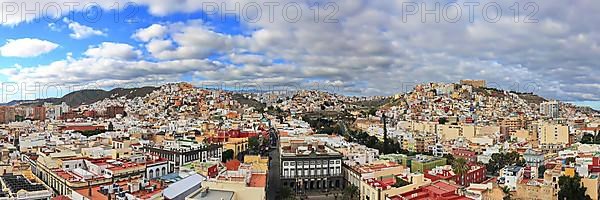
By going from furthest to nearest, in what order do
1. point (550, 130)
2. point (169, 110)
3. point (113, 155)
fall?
point (169, 110), point (550, 130), point (113, 155)

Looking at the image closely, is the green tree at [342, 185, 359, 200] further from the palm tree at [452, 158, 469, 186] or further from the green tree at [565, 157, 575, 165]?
the green tree at [565, 157, 575, 165]

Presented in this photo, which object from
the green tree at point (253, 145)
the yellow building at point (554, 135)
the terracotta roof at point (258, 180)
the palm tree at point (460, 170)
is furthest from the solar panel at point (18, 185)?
the yellow building at point (554, 135)

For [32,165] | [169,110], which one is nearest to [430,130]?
[32,165]

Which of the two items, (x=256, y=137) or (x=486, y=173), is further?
(x=256, y=137)

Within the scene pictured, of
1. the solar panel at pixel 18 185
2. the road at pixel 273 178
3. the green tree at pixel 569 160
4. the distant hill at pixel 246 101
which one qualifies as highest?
the distant hill at pixel 246 101

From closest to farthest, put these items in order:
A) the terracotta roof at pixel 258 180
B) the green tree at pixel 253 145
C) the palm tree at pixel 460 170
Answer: the terracotta roof at pixel 258 180 → the palm tree at pixel 460 170 → the green tree at pixel 253 145

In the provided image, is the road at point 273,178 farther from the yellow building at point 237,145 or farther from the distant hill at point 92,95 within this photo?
the distant hill at point 92,95

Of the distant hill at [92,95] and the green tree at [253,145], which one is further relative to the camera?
the distant hill at [92,95]

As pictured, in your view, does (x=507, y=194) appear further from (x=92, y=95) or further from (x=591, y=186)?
(x=92, y=95)

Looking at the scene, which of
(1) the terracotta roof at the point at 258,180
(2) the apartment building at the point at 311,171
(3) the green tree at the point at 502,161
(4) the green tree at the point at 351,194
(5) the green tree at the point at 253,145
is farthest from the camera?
(5) the green tree at the point at 253,145

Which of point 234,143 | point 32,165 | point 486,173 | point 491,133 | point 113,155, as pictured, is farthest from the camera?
point 491,133

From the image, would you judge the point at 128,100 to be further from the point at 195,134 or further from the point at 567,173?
the point at 567,173
